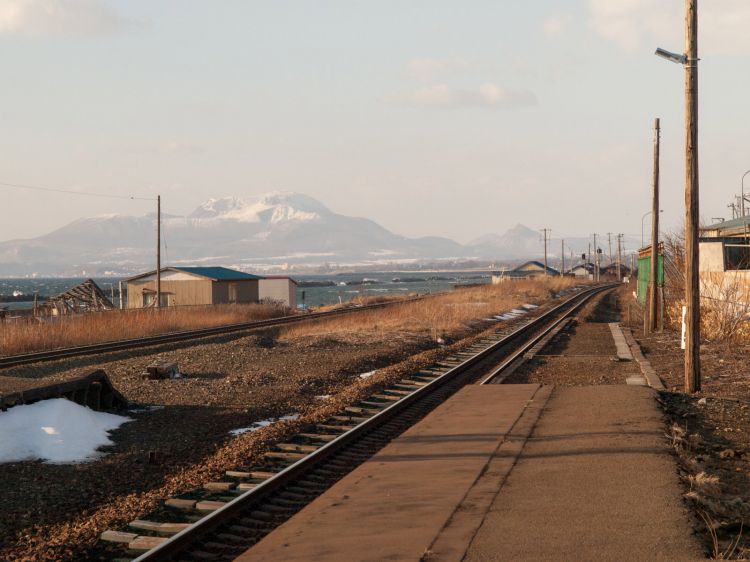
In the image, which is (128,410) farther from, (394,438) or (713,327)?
(713,327)

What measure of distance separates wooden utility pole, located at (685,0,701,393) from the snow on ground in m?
10.5

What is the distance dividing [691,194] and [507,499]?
31.7 ft

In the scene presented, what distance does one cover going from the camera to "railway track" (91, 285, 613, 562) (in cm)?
765

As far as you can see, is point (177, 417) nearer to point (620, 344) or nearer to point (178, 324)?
point (620, 344)

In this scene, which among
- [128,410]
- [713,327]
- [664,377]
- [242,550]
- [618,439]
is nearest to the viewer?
[242,550]

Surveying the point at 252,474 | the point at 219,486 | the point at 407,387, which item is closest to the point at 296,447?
the point at 252,474

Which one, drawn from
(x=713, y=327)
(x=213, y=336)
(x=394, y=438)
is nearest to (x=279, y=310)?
(x=213, y=336)

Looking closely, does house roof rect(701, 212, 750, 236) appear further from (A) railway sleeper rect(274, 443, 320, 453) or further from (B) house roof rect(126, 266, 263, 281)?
(B) house roof rect(126, 266, 263, 281)

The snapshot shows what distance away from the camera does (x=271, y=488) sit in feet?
30.8

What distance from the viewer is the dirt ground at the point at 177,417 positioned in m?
8.83

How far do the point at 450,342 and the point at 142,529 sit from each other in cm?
2302

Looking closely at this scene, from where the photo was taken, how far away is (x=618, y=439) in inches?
453

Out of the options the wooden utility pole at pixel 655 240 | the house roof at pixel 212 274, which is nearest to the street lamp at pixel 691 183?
the wooden utility pole at pixel 655 240

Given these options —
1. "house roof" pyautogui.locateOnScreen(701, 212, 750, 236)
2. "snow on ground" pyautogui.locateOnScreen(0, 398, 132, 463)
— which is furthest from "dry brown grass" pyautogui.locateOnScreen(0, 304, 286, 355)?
"house roof" pyautogui.locateOnScreen(701, 212, 750, 236)
